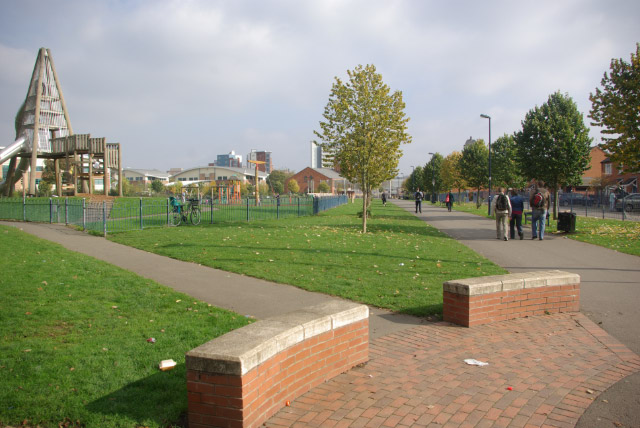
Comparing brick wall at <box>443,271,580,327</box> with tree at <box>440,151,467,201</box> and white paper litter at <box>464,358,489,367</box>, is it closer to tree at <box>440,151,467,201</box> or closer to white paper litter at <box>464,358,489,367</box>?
white paper litter at <box>464,358,489,367</box>

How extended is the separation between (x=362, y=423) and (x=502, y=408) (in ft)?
3.69

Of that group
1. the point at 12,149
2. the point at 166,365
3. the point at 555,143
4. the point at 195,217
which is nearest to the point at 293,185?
the point at 12,149

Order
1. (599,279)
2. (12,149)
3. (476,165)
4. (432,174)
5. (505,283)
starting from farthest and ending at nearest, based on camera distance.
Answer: (432,174) → (476,165) → (12,149) → (599,279) → (505,283)

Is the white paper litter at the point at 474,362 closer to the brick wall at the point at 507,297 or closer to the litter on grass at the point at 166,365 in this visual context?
the brick wall at the point at 507,297

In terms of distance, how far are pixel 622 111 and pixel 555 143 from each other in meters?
9.19

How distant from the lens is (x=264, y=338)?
3.45 meters

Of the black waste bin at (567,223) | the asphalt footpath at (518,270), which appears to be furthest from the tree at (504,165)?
the asphalt footpath at (518,270)

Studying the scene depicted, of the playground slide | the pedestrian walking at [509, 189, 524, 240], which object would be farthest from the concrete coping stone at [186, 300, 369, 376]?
the playground slide

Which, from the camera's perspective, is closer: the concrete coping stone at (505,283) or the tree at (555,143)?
the concrete coping stone at (505,283)

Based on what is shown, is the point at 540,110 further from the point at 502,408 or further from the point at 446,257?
the point at 502,408

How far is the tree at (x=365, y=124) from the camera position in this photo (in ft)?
58.5

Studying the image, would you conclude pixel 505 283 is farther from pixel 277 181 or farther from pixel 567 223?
pixel 277 181

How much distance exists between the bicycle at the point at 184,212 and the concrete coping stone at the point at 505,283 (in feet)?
54.2

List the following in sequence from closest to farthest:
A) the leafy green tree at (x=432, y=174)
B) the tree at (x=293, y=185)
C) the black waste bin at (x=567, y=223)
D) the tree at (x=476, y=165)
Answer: the black waste bin at (x=567, y=223), the tree at (x=476, y=165), the leafy green tree at (x=432, y=174), the tree at (x=293, y=185)
